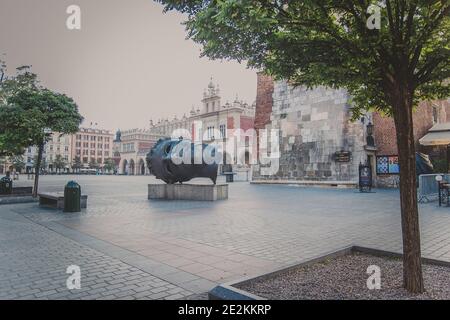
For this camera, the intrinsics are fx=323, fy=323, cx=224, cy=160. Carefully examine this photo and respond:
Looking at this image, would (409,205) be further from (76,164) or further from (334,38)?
(76,164)

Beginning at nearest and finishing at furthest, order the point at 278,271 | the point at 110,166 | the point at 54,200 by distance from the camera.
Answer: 1. the point at 278,271
2. the point at 54,200
3. the point at 110,166

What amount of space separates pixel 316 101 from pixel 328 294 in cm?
2098

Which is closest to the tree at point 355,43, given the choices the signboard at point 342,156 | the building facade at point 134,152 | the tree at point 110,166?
the signboard at point 342,156

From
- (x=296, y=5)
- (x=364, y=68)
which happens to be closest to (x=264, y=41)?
(x=296, y=5)

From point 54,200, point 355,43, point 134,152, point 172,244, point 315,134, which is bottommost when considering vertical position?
point 172,244

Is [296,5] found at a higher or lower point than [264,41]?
higher

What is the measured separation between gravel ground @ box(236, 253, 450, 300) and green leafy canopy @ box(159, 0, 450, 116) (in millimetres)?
2061

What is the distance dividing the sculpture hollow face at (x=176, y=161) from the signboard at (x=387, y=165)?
40.8 feet

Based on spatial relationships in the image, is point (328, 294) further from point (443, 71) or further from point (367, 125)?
point (367, 125)

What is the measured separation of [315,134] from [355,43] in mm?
19963

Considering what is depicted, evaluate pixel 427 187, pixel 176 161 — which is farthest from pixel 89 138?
pixel 427 187

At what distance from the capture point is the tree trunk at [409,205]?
336 cm

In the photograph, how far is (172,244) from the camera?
5.86 m

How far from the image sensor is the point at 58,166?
93188 millimetres
